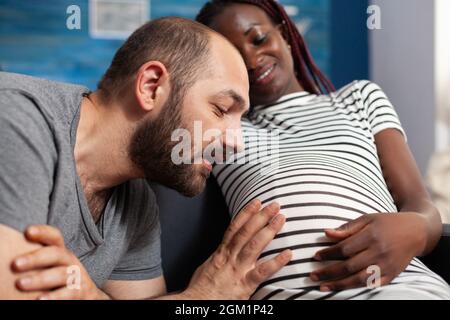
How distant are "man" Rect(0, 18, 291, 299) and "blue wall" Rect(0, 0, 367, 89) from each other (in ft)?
5.97

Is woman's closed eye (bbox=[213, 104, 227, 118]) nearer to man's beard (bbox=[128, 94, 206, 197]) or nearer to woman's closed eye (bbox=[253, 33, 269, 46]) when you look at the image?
man's beard (bbox=[128, 94, 206, 197])

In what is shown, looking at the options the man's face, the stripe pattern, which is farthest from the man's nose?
the man's face

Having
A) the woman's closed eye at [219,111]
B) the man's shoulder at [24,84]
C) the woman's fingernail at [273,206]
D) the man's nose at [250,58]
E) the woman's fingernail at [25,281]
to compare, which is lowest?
the woman's fingernail at [25,281]

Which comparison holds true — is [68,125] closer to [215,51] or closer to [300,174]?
[215,51]

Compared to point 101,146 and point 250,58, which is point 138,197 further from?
point 250,58

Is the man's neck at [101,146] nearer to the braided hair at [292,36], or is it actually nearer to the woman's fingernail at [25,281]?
the woman's fingernail at [25,281]

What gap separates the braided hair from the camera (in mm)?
1437

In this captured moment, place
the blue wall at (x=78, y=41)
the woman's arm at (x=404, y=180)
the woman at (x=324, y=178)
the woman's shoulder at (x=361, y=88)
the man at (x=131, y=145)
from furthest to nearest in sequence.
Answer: the blue wall at (x=78, y=41) → the woman's shoulder at (x=361, y=88) → the woman's arm at (x=404, y=180) → the woman at (x=324, y=178) → the man at (x=131, y=145)

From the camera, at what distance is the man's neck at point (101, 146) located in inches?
36.9

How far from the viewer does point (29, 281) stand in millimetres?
708

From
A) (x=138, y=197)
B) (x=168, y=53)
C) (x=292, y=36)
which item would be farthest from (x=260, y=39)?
(x=138, y=197)

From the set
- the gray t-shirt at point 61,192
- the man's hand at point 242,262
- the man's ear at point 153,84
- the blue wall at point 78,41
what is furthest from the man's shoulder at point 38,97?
the blue wall at point 78,41

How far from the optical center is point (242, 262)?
0.95 metres

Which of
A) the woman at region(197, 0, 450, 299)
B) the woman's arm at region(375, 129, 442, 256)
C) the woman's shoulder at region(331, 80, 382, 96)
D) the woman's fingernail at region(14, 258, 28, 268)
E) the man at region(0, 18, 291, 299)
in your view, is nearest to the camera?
the woman's fingernail at region(14, 258, 28, 268)
